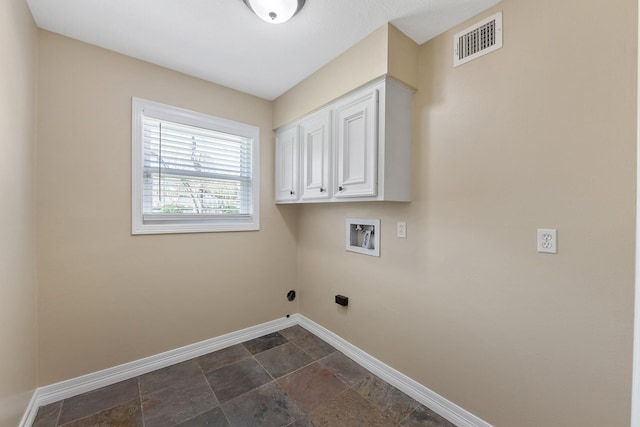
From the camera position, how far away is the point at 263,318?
2689 millimetres

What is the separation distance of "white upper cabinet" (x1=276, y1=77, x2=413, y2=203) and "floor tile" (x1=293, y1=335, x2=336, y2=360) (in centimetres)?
137

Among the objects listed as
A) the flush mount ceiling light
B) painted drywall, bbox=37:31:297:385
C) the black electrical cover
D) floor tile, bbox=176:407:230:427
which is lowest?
floor tile, bbox=176:407:230:427

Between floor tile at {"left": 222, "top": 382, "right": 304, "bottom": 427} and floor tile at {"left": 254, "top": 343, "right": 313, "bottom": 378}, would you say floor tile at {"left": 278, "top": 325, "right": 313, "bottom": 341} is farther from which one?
floor tile at {"left": 222, "top": 382, "right": 304, "bottom": 427}

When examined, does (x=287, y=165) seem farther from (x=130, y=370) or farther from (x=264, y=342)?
(x=130, y=370)

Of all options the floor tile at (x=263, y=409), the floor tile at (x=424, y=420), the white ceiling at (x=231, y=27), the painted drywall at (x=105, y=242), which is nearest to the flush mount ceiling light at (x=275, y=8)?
the white ceiling at (x=231, y=27)

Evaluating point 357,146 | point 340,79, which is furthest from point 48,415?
point 340,79

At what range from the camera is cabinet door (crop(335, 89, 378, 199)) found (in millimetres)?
1693

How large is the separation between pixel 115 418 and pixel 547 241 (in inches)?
104

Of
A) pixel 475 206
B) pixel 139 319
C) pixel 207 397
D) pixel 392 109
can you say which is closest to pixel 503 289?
pixel 475 206

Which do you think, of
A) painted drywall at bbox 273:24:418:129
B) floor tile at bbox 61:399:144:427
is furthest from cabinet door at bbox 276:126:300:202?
floor tile at bbox 61:399:144:427

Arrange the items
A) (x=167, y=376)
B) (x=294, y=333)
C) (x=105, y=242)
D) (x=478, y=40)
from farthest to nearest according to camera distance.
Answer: (x=294, y=333), (x=167, y=376), (x=105, y=242), (x=478, y=40)

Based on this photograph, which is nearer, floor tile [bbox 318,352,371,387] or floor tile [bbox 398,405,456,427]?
floor tile [bbox 398,405,456,427]

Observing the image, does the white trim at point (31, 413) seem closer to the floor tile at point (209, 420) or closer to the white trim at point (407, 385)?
the floor tile at point (209, 420)

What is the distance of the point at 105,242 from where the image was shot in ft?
6.17
